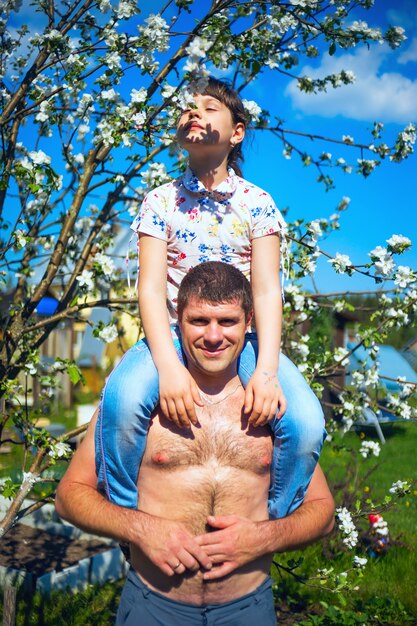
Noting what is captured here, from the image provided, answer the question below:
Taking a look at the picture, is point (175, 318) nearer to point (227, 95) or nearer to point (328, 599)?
point (227, 95)

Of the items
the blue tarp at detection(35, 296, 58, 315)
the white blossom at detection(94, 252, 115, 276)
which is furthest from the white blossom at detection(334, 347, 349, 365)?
the blue tarp at detection(35, 296, 58, 315)

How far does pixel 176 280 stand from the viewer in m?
2.93

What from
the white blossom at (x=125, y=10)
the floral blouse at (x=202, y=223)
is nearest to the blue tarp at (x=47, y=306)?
the white blossom at (x=125, y=10)

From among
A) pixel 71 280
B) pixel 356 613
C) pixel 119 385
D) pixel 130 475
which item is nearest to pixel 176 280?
pixel 119 385

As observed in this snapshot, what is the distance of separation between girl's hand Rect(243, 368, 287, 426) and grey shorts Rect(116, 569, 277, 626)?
0.69 metres

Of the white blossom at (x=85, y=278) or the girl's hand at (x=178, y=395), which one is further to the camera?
the white blossom at (x=85, y=278)

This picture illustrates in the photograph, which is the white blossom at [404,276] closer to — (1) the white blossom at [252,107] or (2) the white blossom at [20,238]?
(1) the white blossom at [252,107]

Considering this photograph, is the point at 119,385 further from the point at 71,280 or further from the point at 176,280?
the point at 71,280

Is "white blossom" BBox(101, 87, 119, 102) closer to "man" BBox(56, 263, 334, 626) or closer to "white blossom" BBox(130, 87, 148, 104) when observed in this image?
"white blossom" BBox(130, 87, 148, 104)

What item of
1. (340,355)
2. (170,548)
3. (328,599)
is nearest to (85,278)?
(340,355)

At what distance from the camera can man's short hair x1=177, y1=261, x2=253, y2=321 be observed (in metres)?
2.60

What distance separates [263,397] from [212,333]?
11.7 inches

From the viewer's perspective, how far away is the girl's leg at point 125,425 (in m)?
2.56

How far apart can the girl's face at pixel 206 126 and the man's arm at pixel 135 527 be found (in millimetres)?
1425
